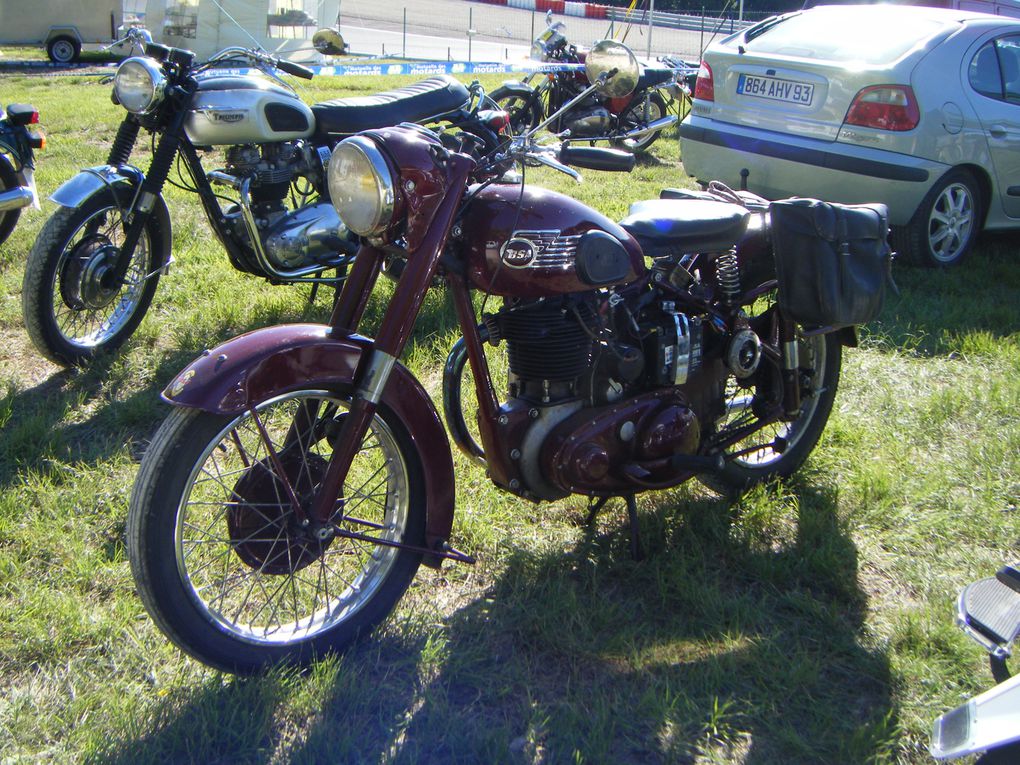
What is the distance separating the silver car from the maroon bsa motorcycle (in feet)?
9.08

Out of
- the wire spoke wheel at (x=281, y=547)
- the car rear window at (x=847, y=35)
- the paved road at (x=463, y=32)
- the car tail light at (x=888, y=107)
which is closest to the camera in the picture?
the wire spoke wheel at (x=281, y=547)

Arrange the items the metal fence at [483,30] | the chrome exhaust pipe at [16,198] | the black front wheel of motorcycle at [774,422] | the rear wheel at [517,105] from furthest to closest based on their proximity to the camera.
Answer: the metal fence at [483,30], the rear wheel at [517,105], the chrome exhaust pipe at [16,198], the black front wheel of motorcycle at [774,422]

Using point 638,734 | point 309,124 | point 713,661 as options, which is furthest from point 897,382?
point 309,124

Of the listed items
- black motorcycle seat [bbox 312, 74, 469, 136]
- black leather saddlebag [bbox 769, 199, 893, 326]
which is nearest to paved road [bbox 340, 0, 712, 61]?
black motorcycle seat [bbox 312, 74, 469, 136]

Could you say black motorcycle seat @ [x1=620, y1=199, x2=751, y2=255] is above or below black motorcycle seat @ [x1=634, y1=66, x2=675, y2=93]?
above

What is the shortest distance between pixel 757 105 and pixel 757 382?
3300 millimetres

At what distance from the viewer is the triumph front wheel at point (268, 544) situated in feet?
7.47

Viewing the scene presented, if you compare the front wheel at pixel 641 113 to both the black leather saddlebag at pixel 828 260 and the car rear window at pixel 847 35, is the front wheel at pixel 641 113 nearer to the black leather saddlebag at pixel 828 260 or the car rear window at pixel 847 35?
the car rear window at pixel 847 35

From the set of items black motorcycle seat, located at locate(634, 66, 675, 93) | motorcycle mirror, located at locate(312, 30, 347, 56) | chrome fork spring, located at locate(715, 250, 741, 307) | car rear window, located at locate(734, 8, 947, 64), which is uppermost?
car rear window, located at locate(734, 8, 947, 64)

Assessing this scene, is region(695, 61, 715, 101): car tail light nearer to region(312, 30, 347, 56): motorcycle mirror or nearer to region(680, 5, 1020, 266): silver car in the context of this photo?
region(680, 5, 1020, 266): silver car

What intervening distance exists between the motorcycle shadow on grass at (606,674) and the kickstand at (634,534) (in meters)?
0.03

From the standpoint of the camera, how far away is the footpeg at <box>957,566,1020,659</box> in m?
1.99

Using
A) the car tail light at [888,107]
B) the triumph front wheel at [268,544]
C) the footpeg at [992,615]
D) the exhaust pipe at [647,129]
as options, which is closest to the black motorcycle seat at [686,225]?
the exhaust pipe at [647,129]

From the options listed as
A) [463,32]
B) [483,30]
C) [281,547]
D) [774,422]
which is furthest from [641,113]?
[483,30]
